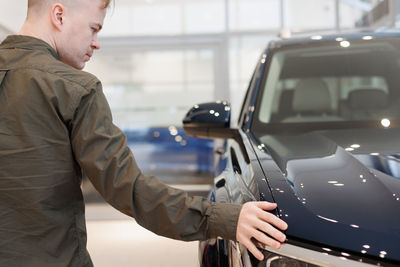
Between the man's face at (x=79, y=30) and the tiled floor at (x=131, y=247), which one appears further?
the tiled floor at (x=131, y=247)

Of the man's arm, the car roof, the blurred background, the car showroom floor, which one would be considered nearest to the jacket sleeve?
the man's arm

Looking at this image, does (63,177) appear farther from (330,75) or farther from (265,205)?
(330,75)

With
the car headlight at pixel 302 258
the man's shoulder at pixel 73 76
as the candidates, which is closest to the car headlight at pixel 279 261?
the car headlight at pixel 302 258

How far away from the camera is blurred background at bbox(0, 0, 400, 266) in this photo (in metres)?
6.57

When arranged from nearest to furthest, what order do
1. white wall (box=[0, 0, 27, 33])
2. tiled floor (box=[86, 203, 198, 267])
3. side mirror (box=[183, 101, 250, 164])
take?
side mirror (box=[183, 101, 250, 164]) < tiled floor (box=[86, 203, 198, 267]) < white wall (box=[0, 0, 27, 33])

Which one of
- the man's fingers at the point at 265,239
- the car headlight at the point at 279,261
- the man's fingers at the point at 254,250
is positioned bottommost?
the car headlight at the point at 279,261

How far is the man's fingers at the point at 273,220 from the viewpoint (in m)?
0.99

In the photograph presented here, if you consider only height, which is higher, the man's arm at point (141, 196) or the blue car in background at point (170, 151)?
the man's arm at point (141, 196)

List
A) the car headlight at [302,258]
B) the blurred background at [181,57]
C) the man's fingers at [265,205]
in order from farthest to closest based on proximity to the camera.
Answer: the blurred background at [181,57]
the man's fingers at [265,205]
the car headlight at [302,258]

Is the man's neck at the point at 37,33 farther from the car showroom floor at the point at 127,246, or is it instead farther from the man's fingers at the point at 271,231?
the car showroom floor at the point at 127,246

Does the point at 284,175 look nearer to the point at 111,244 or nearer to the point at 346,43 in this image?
the point at 346,43

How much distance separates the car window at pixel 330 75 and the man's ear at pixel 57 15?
3.74ft

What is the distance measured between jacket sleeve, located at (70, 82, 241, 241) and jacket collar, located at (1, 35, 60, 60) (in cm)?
15

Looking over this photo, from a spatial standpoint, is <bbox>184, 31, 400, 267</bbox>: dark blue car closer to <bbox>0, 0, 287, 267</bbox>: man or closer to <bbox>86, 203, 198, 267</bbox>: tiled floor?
<bbox>0, 0, 287, 267</bbox>: man
